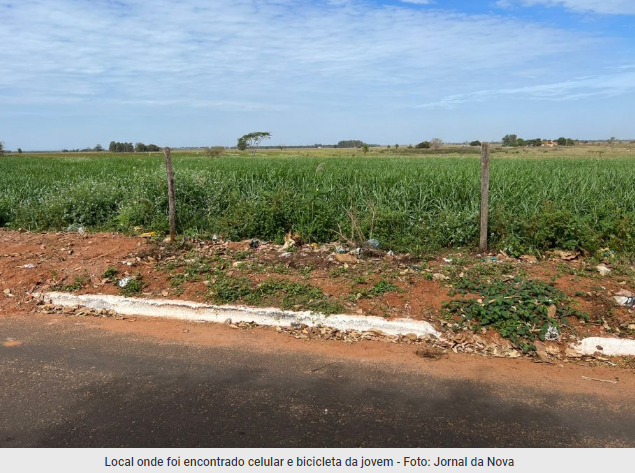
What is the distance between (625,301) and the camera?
4.71 metres

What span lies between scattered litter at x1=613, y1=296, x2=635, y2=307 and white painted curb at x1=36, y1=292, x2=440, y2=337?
6.48 feet

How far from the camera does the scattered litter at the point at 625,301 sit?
4.68 meters

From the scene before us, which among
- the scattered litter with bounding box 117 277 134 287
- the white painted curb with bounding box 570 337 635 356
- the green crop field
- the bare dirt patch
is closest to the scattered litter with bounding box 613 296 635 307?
the bare dirt patch

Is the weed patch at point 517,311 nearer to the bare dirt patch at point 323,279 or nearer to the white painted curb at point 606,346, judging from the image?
the bare dirt patch at point 323,279

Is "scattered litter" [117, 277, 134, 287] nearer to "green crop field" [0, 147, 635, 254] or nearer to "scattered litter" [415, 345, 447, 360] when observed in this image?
"green crop field" [0, 147, 635, 254]

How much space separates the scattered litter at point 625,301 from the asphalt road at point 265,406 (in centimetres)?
178

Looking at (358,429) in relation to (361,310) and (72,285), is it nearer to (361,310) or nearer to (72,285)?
(361,310)

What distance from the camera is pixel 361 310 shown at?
15.9 feet

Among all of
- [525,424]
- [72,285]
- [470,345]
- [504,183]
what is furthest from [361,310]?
[504,183]

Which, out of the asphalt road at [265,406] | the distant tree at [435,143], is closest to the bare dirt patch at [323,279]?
the asphalt road at [265,406]

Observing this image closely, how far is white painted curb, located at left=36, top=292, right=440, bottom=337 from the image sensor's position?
4.57 m

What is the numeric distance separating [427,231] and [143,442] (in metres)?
5.20

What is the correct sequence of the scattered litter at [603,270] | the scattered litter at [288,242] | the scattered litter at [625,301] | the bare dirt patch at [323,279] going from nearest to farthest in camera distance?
the bare dirt patch at [323,279] → the scattered litter at [625,301] → the scattered litter at [603,270] → the scattered litter at [288,242]

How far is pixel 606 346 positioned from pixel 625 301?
865mm
